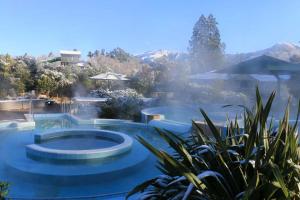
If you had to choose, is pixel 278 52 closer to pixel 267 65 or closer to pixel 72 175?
pixel 267 65

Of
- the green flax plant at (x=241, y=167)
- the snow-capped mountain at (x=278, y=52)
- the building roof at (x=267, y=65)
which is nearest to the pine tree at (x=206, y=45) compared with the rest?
the snow-capped mountain at (x=278, y=52)

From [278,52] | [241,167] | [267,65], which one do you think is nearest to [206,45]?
[278,52]

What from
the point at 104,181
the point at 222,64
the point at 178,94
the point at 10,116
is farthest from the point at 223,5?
the point at 222,64

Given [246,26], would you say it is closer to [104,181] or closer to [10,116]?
[10,116]

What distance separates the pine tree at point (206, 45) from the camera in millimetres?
37688

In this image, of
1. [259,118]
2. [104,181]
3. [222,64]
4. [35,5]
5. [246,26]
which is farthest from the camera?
[222,64]

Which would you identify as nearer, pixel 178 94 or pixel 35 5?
pixel 35 5

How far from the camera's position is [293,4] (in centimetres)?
1041

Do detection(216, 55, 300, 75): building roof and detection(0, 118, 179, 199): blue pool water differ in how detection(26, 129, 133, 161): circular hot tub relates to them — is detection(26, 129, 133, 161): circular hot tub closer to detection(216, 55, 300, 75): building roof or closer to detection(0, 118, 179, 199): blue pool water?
detection(0, 118, 179, 199): blue pool water

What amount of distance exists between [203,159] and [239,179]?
26cm

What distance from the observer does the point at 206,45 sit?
37844mm

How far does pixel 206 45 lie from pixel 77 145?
103 feet

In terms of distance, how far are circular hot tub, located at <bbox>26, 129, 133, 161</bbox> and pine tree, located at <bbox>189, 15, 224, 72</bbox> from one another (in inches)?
1132

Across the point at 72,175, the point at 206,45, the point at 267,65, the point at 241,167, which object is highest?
the point at 206,45
